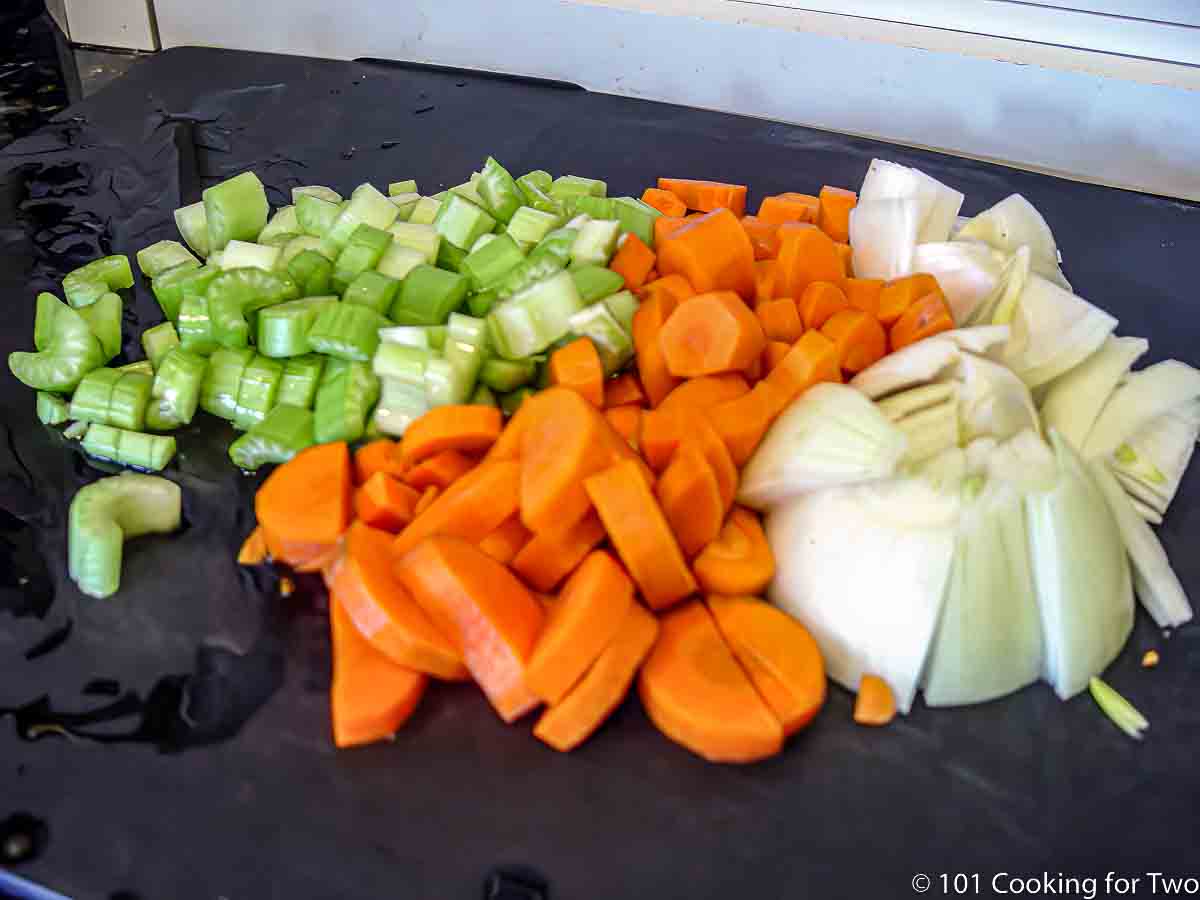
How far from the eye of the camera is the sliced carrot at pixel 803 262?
67.5 inches

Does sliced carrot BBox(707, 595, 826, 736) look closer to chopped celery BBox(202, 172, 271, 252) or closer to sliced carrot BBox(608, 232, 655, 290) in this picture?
sliced carrot BBox(608, 232, 655, 290)

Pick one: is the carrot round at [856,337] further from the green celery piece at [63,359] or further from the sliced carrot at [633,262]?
the green celery piece at [63,359]

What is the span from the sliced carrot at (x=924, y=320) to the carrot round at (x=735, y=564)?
463mm

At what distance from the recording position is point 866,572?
1.32 m

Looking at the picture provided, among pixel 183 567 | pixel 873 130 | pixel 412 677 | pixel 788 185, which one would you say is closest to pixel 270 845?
pixel 412 677

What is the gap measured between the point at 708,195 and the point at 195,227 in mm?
1068

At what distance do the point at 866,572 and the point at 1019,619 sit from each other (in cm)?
21

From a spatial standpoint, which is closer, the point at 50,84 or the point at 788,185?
the point at 788,185

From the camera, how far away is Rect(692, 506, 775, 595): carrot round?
136cm

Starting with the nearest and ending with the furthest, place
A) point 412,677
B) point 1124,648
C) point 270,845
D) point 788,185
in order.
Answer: point 270,845, point 412,677, point 1124,648, point 788,185

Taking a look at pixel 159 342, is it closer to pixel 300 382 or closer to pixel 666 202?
pixel 300 382

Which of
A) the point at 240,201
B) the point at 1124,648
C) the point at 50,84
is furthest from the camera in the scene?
the point at 50,84

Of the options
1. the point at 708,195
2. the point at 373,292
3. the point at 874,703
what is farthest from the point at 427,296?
the point at 874,703

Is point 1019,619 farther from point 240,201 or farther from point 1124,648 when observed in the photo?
point 240,201
